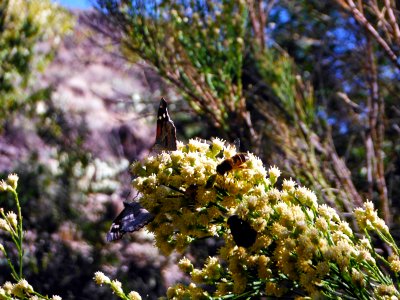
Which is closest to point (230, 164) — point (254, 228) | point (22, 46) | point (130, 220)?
point (254, 228)

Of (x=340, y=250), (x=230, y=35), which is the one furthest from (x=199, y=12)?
(x=340, y=250)

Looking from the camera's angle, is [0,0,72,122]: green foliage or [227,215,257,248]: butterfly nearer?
[227,215,257,248]: butterfly

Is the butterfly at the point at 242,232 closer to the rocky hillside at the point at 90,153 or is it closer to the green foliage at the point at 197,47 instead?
Result: the green foliage at the point at 197,47

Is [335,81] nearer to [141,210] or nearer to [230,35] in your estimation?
[230,35]

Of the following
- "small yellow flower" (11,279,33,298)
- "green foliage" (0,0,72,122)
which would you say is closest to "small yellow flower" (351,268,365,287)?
"small yellow flower" (11,279,33,298)

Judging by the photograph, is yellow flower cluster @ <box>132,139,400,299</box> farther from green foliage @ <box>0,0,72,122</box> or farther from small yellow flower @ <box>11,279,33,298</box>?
green foliage @ <box>0,0,72,122</box>

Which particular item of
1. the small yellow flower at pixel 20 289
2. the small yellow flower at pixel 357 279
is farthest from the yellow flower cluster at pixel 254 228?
the small yellow flower at pixel 20 289
